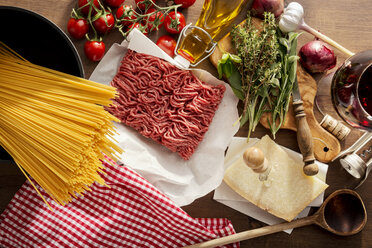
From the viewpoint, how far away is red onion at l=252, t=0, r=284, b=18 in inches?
65.9

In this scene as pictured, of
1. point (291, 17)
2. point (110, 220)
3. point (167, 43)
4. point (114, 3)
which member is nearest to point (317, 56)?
point (291, 17)

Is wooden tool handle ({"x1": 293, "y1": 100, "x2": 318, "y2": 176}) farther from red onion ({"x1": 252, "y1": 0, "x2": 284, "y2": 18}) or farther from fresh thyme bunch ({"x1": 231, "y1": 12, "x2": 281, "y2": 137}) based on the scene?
red onion ({"x1": 252, "y1": 0, "x2": 284, "y2": 18})

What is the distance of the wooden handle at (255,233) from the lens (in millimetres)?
1676

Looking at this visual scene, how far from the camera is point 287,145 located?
1.78 m

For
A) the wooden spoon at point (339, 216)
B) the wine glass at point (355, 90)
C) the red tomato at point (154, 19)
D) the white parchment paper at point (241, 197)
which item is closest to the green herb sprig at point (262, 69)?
the white parchment paper at point (241, 197)

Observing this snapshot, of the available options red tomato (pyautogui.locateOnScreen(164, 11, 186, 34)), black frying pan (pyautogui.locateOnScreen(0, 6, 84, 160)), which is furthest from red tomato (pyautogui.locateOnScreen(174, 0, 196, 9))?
black frying pan (pyautogui.locateOnScreen(0, 6, 84, 160))

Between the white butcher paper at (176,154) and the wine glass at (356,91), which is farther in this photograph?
the white butcher paper at (176,154)

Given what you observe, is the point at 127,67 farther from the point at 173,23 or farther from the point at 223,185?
the point at 223,185

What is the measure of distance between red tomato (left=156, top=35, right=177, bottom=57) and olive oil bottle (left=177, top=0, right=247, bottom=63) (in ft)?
0.13

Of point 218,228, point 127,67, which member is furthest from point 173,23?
point 218,228

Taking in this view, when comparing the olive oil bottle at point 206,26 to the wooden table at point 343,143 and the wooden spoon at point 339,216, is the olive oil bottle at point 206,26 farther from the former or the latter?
the wooden spoon at point 339,216

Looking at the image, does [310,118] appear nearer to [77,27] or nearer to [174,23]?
[174,23]

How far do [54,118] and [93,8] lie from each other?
2.10 ft

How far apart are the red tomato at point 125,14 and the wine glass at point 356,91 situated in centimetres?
100
